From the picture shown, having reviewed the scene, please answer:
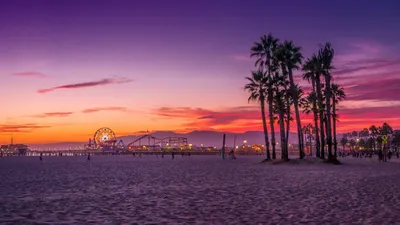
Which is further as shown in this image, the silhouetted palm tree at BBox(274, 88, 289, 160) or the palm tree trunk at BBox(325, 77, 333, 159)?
the silhouetted palm tree at BBox(274, 88, 289, 160)

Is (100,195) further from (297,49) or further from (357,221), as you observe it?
(297,49)

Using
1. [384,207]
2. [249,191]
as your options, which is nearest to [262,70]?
[249,191]

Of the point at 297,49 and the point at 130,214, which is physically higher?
the point at 297,49

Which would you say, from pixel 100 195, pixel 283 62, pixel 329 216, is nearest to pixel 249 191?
pixel 100 195

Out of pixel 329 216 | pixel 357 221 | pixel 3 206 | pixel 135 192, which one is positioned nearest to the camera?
pixel 357 221

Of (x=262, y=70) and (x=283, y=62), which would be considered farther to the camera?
(x=262, y=70)

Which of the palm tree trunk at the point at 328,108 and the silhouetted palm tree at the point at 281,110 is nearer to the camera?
the palm tree trunk at the point at 328,108

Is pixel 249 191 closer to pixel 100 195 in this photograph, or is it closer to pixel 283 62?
pixel 100 195

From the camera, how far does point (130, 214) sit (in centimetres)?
1656

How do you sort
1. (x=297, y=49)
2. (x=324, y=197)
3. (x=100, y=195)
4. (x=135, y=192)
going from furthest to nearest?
(x=297, y=49) → (x=135, y=192) → (x=100, y=195) → (x=324, y=197)

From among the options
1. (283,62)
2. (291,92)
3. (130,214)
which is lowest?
(130,214)

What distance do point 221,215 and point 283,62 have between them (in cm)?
5544

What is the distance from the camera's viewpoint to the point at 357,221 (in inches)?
560

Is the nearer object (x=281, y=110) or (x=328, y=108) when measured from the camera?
(x=328, y=108)
